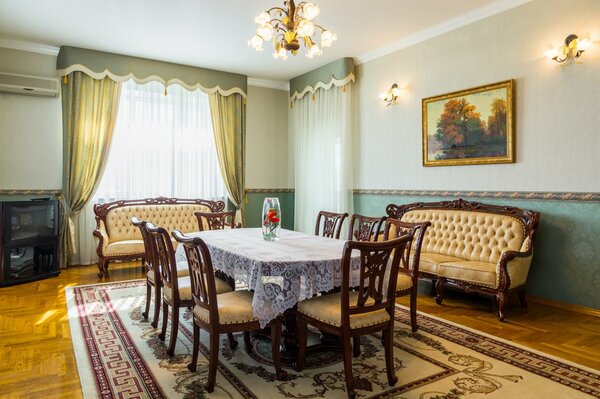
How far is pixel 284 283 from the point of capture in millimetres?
2322

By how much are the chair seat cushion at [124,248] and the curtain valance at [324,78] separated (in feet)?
11.1

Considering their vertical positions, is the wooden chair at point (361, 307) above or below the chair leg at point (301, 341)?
above

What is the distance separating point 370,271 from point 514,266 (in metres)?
2.05

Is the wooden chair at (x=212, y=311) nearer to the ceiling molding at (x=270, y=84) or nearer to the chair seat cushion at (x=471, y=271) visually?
the chair seat cushion at (x=471, y=271)

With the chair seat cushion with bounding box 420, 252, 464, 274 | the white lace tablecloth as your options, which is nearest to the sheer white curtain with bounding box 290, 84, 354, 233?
the chair seat cushion with bounding box 420, 252, 464, 274

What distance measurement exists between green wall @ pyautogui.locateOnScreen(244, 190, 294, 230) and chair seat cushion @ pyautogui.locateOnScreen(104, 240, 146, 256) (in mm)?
2170

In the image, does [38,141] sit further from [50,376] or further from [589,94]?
[589,94]

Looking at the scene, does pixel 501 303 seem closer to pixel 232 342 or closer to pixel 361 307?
pixel 361 307

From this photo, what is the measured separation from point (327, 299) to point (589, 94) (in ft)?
9.88

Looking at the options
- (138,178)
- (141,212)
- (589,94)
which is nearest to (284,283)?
(589,94)

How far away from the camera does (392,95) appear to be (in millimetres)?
5395

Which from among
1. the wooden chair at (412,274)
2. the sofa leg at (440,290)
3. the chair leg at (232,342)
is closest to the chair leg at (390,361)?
the wooden chair at (412,274)

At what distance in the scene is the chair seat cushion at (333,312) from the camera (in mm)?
2254

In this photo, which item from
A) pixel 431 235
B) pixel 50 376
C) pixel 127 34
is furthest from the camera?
pixel 127 34
